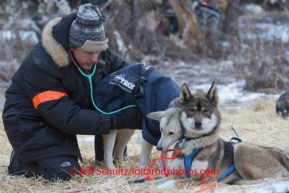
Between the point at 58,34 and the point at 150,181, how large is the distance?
5.01 feet

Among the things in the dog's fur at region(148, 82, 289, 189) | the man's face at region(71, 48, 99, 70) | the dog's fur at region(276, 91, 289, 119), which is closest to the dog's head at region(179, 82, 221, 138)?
the dog's fur at region(148, 82, 289, 189)

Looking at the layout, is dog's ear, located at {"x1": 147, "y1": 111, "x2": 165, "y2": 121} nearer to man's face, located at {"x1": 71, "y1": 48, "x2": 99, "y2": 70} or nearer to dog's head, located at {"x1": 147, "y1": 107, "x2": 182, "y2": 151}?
dog's head, located at {"x1": 147, "y1": 107, "x2": 182, "y2": 151}

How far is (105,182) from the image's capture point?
4.43m

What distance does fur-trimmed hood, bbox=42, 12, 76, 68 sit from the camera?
443 centimetres

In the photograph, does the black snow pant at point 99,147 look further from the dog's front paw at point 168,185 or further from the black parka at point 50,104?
the dog's front paw at point 168,185

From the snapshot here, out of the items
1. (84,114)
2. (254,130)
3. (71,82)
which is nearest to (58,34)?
(71,82)

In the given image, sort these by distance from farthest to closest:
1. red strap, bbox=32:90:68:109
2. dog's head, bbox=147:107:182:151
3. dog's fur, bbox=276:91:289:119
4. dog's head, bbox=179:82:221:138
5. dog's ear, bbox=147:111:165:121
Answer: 1. dog's fur, bbox=276:91:289:119
2. red strap, bbox=32:90:68:109
3. dog's ear, bbox=147:111:165:121
4. dog's head, bbox=147:107:182:151
5. dog's head, bbox=179:82:221:138

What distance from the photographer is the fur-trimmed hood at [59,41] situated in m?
4.43

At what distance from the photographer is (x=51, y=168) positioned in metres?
4.54

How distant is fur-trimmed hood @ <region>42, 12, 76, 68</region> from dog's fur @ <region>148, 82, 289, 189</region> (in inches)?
40.2

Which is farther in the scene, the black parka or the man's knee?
the man's knee

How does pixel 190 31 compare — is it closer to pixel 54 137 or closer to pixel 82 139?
pixel 82 139

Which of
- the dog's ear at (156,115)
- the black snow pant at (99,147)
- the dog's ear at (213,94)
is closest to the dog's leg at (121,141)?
the black snow pant at (99,147)

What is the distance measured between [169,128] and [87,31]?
1097 mm
